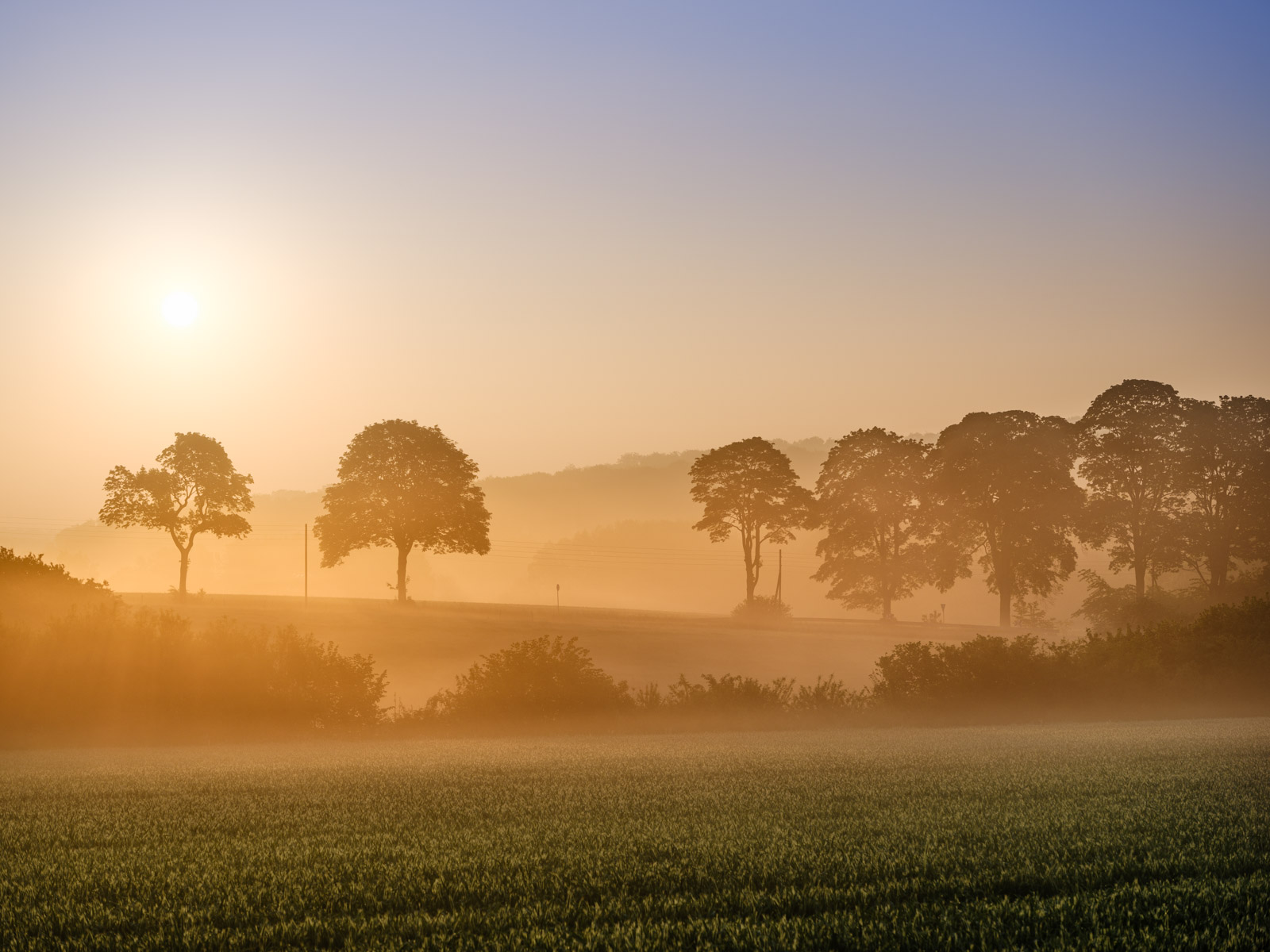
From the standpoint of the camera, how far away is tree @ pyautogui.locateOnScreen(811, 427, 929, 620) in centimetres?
7188

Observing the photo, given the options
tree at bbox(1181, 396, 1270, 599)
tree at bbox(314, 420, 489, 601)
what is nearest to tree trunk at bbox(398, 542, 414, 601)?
tree at bbox(314, 420, 489, 601)

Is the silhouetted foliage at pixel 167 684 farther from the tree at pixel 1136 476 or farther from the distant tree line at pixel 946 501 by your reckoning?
the tree at pixel 1136 476

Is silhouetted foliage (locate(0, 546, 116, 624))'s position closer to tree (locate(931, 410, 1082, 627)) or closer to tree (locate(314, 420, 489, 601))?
tree (locate(314, 420, 489, 601))

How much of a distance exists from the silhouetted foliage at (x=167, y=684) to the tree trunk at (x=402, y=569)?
38.8 metres

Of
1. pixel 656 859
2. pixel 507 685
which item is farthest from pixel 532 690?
pixel 656 859

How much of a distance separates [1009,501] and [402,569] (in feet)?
144

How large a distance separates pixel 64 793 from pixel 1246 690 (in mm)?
41611

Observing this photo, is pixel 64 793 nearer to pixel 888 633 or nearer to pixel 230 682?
pixel 230 682

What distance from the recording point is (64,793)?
1431 cm

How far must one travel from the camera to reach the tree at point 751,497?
77.6 meters

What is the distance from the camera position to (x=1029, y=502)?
219 ft

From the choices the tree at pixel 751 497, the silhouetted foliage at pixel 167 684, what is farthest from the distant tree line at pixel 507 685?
the tree at pixel 751 497

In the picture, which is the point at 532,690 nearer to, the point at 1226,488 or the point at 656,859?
the point at 656,859

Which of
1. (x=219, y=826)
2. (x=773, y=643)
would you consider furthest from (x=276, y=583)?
(x=219, y=826)
